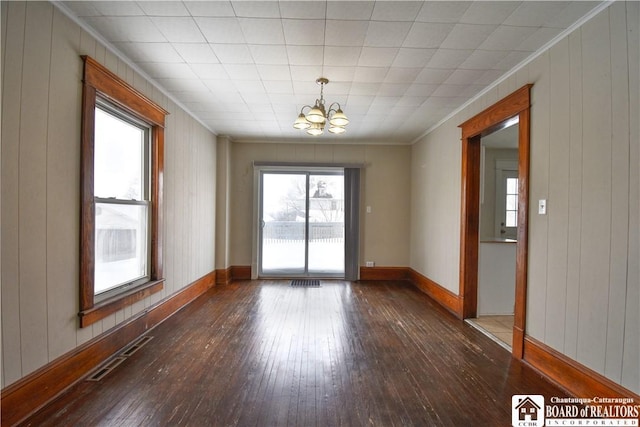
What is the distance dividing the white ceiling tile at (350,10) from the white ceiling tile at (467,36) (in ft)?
2.22

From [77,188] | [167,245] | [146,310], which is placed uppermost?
[77,188]

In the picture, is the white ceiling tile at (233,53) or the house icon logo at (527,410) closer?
the house icon logo at (527,410)

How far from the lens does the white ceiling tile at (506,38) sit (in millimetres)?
2181

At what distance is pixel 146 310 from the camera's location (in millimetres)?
3100

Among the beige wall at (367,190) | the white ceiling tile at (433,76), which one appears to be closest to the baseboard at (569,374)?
the white ceiling tile at (433,76)

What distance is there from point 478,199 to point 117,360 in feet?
13.1

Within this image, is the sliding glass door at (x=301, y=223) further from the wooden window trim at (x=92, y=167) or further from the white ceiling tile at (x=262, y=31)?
the white ceiling tile at (x=262, y=31)

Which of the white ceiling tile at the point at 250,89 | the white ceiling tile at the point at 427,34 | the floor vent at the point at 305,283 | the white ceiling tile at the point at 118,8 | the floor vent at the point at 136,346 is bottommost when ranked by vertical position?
the floor vent at the point at 305,283

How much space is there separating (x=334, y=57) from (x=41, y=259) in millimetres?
2569

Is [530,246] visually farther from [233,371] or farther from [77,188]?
[77,188]

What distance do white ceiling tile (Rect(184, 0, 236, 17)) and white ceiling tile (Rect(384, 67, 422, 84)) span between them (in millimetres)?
1493

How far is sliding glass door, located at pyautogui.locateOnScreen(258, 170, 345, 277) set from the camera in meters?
5.69

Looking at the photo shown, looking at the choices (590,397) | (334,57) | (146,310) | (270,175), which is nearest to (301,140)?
(270,175)

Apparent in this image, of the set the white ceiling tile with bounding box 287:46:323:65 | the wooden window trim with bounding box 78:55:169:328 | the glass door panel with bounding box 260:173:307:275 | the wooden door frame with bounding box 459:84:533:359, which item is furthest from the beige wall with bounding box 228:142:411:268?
the white ceiling tile with bounding box 287:46:323:65
